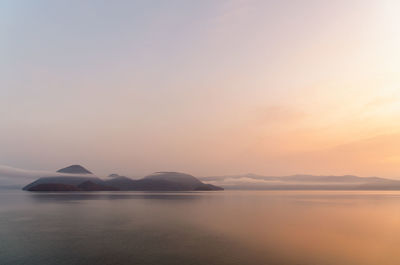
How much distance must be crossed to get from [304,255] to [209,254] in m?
10.3

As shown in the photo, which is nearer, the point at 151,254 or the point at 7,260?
the point at 7,260

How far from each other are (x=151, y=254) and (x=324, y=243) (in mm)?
22243

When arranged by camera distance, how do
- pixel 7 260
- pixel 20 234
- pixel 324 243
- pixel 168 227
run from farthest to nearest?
pixel 168 227, pixel 20 234, pixel 324 243, pixel 7 260

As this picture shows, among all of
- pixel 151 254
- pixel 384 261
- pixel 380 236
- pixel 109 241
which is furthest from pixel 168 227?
pixel 380 236

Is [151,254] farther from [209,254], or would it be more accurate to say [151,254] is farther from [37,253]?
[37,253]

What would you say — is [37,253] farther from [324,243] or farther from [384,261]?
[384,261]

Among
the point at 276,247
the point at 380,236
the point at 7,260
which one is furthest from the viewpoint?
the point at 380,236

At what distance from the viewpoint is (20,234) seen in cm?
3791

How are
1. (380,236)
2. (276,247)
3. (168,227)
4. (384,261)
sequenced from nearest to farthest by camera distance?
1. (384,261)
2. (276,247)
3. (380,236)
4. (168,227)

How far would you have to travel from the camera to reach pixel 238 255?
28156 millimetres

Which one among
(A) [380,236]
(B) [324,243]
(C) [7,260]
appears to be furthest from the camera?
(A) [380,236]

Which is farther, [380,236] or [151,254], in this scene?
[380,236]

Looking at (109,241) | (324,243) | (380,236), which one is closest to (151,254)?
(109,241)

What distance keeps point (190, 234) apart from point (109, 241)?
37.0 feet
